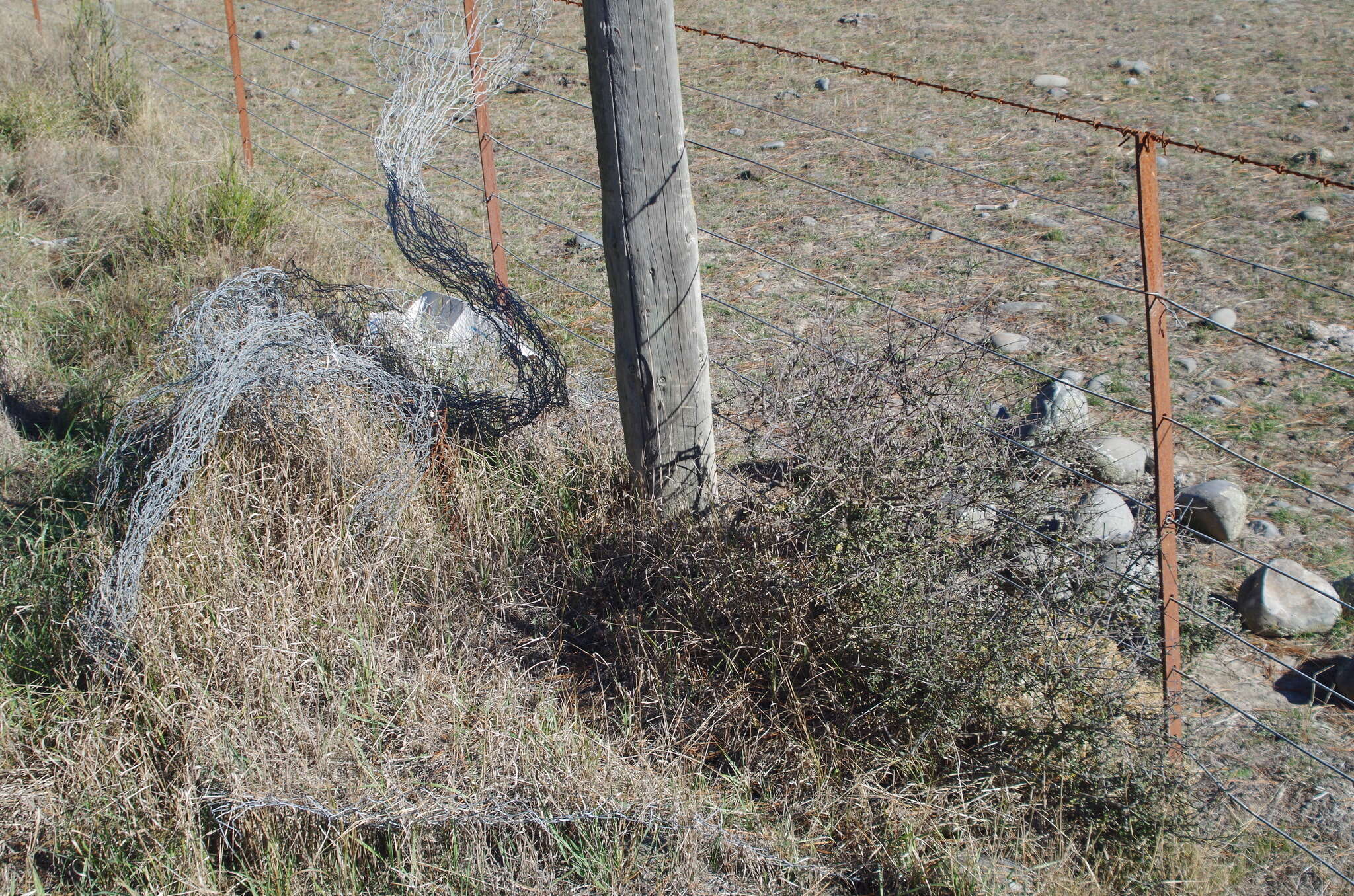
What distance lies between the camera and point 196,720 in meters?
2.50

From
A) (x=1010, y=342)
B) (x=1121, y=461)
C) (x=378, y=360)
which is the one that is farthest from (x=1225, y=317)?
(x=378, y=360)

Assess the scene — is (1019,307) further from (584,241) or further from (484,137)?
(484,137)

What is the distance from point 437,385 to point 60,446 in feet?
4.75

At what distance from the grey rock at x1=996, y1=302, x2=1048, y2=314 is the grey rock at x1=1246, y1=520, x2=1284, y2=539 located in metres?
1.60

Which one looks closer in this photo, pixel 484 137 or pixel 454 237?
pixel 454 237

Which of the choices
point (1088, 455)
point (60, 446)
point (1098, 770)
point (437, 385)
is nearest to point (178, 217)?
point (60, 446)

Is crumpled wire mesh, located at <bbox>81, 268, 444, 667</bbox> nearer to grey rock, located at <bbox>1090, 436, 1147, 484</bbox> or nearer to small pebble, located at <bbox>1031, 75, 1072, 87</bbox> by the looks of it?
grey rock, located at <bbox>1090, 436, 1147, 484</bbox>

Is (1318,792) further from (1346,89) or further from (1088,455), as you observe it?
(1346,89)

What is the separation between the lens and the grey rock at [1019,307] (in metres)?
4.84

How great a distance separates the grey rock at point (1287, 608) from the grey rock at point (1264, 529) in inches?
14.0

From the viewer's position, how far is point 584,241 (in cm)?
571

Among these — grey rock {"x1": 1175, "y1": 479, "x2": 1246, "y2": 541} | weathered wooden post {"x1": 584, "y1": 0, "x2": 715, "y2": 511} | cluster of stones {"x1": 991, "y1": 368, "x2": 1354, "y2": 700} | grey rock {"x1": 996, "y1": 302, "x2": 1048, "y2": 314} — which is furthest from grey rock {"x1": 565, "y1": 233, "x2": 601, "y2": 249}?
grey rock {"x1": 1175, "y1": 479, "x2": 1246, "y2": 541}

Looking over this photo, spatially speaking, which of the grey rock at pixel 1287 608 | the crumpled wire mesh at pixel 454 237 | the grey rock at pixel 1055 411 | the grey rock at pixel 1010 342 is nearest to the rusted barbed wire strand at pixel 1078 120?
the crumpled wire mesh at pixel 454 237

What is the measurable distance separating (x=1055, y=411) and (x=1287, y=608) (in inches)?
35.2
